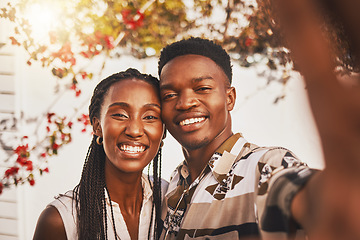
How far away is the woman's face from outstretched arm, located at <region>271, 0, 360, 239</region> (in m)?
2.01

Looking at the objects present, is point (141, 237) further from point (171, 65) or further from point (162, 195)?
point (171, 65)

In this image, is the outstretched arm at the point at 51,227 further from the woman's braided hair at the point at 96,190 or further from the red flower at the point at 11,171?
the red flower at the point at 11,171

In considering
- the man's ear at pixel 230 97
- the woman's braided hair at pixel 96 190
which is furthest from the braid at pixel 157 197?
the man's ear at pixel 230 97

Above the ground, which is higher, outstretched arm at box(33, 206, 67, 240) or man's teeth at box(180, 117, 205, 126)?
man's teeth at box(180, 117, 205, 126)

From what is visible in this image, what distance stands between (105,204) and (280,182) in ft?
6.50

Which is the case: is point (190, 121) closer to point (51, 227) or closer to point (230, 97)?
point (230, 97)

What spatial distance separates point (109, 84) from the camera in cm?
262

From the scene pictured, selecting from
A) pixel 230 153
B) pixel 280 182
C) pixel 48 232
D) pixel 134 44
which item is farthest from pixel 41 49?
pixel 280 182

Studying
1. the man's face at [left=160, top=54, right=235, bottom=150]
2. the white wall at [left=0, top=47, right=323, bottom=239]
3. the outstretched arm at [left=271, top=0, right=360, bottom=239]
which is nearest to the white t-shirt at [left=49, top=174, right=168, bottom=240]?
the man's face at [left=160, top=54, right=235, bottom=150]

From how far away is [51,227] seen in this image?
223 cm

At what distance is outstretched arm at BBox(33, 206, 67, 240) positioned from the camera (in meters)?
2.22

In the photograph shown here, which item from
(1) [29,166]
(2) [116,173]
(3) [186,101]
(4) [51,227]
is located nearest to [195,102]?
(3) [186,101]

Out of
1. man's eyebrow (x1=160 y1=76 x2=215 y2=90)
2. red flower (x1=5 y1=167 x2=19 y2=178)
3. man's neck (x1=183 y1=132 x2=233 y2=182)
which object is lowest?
red flower (x1=5 y1=167 x2=19 y2=178)

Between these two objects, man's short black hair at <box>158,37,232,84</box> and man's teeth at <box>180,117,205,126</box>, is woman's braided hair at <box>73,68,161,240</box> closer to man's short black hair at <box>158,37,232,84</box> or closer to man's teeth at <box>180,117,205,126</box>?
man's short black hair at <box>158,37,232,84</box>
